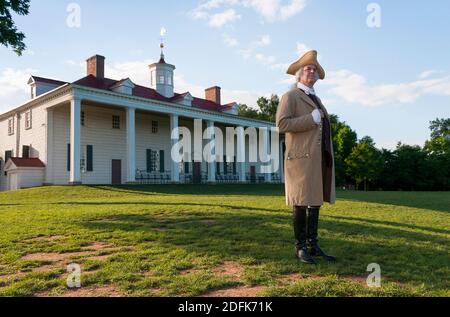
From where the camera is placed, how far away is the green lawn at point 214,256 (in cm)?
393

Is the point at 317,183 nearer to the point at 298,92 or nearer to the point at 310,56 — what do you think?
the point at 298,92

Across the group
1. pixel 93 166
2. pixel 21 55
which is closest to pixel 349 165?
pixel 93 166

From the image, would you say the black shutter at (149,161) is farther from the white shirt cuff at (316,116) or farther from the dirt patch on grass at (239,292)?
the dirt patch on grass at (239,292)

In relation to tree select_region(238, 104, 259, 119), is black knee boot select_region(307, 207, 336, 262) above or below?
below

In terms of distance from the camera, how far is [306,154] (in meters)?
4.95

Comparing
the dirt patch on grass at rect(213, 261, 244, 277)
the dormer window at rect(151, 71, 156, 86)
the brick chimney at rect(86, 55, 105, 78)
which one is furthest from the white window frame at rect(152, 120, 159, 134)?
the dirt patch on grass at rect(213, 261, 244, 277)

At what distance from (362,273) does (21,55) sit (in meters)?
17.1

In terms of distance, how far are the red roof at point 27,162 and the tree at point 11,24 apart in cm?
1372

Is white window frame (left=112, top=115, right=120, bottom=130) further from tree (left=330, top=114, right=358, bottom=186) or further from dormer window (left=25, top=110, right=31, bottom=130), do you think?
tree (left=330, top=114, right=358, bottom=186)

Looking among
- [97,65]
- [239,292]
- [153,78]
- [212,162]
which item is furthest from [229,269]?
[153,78]

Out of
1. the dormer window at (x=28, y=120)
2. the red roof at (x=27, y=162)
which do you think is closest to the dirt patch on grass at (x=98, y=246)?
the red roof at (x=27, y=162)

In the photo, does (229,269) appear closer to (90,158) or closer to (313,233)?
(313,233)

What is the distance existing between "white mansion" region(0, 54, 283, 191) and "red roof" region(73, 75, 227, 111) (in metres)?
0.09

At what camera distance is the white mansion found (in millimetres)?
28075
